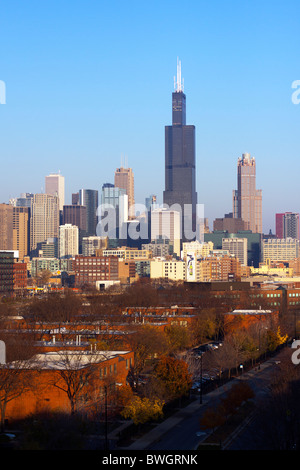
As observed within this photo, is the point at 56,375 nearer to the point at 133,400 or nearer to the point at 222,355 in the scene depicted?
the point at 133,400

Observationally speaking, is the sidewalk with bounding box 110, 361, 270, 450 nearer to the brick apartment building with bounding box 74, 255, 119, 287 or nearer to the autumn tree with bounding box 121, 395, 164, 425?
the autumn tree with bounding box 121, 395, 164, 425

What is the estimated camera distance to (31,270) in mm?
197875

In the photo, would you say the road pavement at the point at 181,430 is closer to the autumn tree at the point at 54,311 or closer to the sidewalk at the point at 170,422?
the sidewalk at the point at 170,422

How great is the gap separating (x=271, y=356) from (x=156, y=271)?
388 ft

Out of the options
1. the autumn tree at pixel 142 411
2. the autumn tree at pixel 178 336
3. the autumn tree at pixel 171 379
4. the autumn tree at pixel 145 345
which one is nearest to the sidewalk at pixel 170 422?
the autumn tree at pixel 142 411

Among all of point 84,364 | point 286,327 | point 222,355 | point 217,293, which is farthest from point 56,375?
point 217,293

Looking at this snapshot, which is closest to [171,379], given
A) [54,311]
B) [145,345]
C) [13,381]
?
[13,381]

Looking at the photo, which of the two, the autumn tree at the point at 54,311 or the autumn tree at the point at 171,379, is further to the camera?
the autumn tree at the point at 54,311

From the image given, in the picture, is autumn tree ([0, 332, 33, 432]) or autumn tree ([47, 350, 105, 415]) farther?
autumn tree ([47, 350, 105, 415])

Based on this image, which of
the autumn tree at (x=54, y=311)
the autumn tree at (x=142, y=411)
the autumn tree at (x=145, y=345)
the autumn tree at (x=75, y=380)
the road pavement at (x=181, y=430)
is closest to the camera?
the road pavement at (x=181, y=430)

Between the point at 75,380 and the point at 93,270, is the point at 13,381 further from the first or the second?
the point at 93,270

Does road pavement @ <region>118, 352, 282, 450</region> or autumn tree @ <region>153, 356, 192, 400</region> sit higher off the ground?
autumn tree @ <region>153, 356, 192, 400</region>

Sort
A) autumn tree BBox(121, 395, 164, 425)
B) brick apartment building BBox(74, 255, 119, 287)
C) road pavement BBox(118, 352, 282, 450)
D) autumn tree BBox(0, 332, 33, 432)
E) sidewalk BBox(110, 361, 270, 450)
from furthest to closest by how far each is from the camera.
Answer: brick apartment building BBox(74, 255, 119, 287), autumn tree BBox(0, 332, 33, 432), autumn tree BBox(121, 395, 164, 425), sidewalk BBox(110, 361, 270, 450), road pavement BBox(118, 352, 282, 450)

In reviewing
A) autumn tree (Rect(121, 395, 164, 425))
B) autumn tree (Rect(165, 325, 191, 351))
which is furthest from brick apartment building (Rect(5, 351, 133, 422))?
autumn tree (Rect(165, 325, 191, 351))
